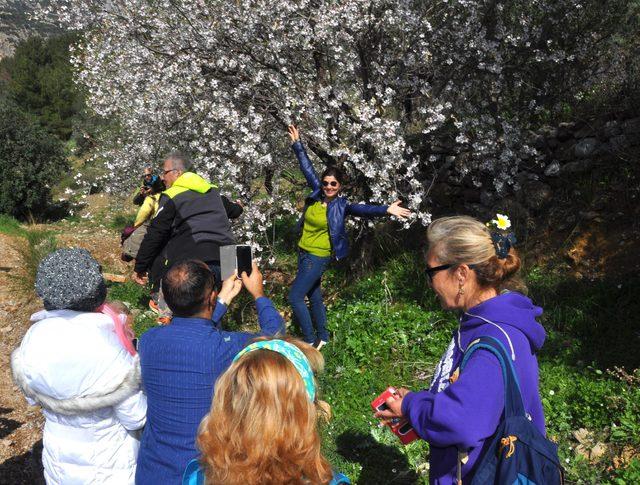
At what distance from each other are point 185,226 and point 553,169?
4.01 m

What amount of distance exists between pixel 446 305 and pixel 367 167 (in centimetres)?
349

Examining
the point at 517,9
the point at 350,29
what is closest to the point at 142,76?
the point at 350,29

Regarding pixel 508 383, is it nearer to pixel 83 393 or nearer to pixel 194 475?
pixel 194 475

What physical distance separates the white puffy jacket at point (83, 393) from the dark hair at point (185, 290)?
26 centimetres

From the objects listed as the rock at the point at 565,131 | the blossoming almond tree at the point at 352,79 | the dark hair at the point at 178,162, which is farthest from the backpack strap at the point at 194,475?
the rock at the point at 565,131

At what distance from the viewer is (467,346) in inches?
73.7

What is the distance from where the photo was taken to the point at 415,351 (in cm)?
470

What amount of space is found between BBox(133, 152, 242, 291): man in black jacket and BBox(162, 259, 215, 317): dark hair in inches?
78.8

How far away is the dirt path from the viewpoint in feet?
13.0

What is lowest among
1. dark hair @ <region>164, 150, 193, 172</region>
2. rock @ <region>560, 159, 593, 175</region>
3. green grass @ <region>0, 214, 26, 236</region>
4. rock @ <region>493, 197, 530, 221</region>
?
green grass @ <region>0, 214, 26, 236</region>

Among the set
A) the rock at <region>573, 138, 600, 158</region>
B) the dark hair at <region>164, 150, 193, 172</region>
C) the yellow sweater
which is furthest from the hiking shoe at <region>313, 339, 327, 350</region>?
the rock at <region>573, 138, 600, 158</region>

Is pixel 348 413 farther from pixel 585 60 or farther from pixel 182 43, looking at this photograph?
pixel 585 60

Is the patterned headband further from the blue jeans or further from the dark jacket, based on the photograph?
the blue jeans

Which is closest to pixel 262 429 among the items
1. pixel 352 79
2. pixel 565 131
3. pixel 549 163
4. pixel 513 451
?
pixel 513 451
